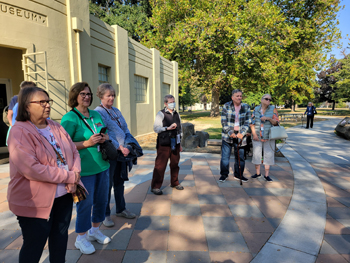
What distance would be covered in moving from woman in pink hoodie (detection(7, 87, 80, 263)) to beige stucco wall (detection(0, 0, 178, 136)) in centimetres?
584

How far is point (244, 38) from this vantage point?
65.4 ft

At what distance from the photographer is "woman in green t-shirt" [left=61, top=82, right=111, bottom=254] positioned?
233 centimetres

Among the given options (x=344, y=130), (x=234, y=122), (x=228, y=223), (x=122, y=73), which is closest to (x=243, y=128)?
(x=234, y=122)

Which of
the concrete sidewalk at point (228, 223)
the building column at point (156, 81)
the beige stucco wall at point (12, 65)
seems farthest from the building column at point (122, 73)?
the concrete sidewalk at point (228, 223)

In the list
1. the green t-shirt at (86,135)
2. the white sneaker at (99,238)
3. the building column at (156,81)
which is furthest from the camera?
the building column at (156,81)

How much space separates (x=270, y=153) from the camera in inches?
196

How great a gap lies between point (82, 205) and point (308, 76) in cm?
2934

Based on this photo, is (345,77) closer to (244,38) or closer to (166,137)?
(244,38)

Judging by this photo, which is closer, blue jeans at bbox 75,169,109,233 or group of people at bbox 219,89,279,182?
blue jeans at bbox 75,169,109,233

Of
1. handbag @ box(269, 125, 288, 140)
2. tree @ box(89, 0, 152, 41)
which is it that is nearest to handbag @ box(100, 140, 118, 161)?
handbag @ box(269, 125, 288, 140)

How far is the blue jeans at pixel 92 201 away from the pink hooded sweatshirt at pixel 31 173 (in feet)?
2.13

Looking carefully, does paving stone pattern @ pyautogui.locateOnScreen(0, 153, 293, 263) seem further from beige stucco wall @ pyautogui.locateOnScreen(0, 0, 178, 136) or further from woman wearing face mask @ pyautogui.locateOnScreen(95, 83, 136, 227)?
beige stucco wall @ pyautogui.locateOnScreen(0, 0, 178, 136)

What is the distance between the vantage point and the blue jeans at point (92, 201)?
242 cm

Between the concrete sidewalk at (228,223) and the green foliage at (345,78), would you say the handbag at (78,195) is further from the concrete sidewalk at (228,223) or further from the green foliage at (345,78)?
the green foliage at (345,78)
